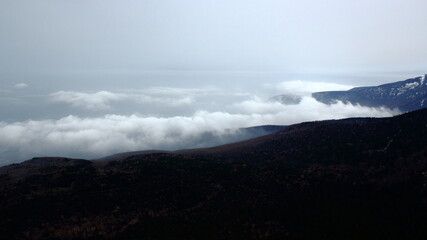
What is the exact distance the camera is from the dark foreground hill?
41.8 m

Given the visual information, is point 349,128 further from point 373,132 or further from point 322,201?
point 322,201

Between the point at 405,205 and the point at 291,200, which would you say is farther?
the point at 291,200

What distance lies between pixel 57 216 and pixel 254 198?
3241 cm

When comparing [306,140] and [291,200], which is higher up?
[306,140]

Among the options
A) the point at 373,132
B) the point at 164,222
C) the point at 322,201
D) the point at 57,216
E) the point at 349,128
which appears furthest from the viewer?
the point at 349,128

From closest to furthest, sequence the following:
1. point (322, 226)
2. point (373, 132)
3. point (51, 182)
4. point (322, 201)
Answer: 1. point (322, 226)
2. point (322, 201)
3. point (51, 182)
4. point (373, 132)

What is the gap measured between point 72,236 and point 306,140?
235ft

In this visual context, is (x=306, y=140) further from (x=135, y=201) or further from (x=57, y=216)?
(x=57, y=216)

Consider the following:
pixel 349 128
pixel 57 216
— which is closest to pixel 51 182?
pixel 57 216

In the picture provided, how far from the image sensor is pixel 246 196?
5653 cm

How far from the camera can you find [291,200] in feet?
176

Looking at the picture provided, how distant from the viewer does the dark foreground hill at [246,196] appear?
41.8 meters

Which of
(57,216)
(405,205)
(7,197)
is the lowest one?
(405,205)

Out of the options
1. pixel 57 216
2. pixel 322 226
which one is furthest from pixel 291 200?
pixel 57 216
